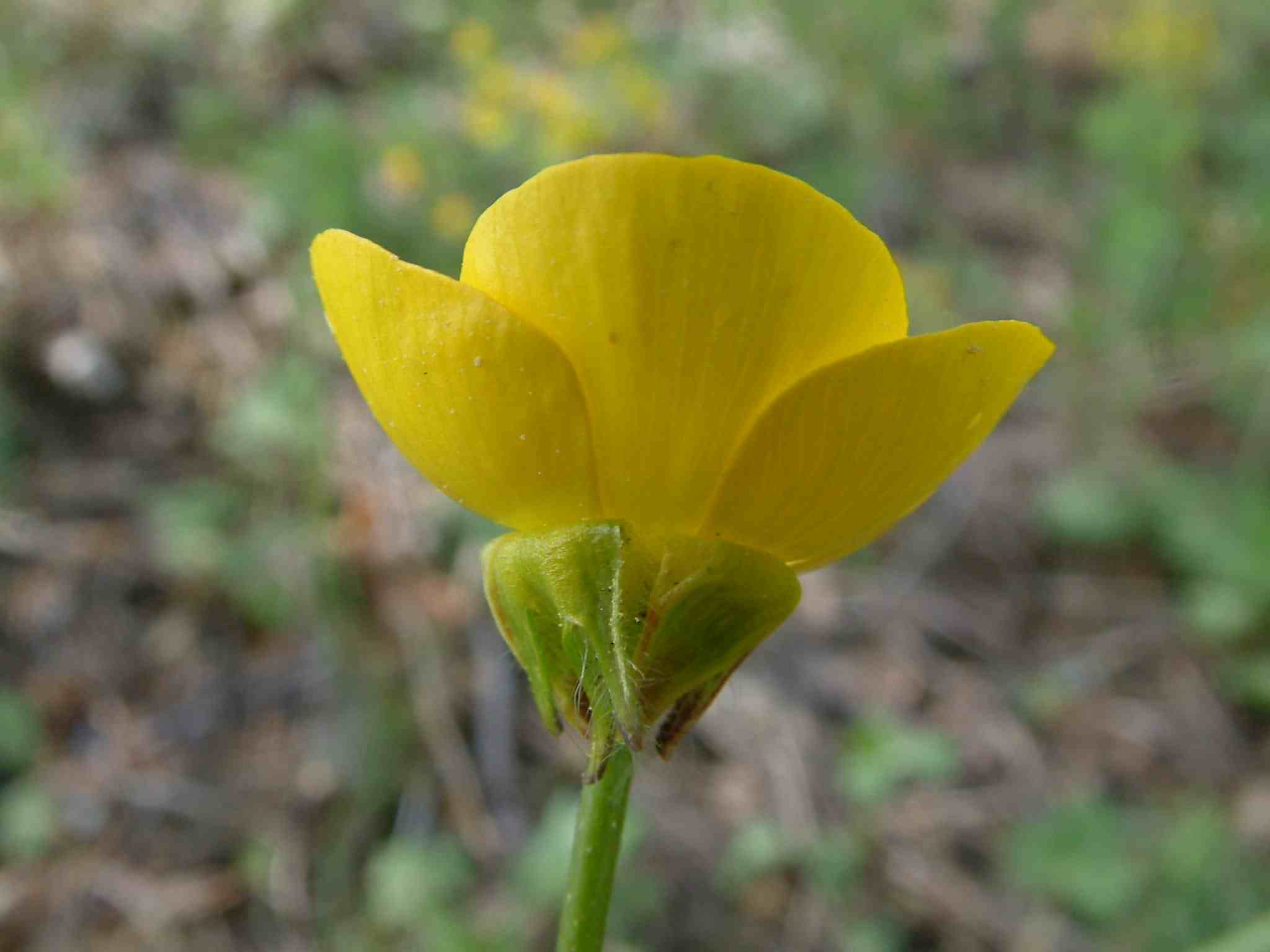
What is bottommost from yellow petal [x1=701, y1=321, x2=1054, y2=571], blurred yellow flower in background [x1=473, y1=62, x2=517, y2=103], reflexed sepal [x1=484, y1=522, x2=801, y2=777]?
blurred yellow flower in background [x1=473, y1=62, x2=517, y2=103]

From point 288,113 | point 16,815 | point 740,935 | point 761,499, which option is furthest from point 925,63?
point 761,499

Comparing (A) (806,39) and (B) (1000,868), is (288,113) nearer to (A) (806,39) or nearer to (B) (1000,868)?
(A) (806,39)

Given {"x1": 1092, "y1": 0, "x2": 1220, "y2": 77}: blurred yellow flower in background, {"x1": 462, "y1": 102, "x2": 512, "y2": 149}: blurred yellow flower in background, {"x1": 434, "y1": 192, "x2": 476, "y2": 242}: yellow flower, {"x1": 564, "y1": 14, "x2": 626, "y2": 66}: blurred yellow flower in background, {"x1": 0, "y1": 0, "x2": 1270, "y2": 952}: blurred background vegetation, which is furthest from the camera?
{"x1": 1092, "y1": 0, "x2": 1220, "y2": 77}: blurred yellow flower in background

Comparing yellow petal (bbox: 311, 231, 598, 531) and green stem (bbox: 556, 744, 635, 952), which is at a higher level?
yellow petal (bbox: 311, 231, 598, 531)

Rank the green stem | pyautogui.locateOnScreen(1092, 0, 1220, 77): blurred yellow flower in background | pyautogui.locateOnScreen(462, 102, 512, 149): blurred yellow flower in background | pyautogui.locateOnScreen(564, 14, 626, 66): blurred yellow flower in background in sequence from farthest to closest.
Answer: pyautogui.locateOnScreen(1092, 0, 1220, 77): blurred yellow flower in background
pyautogui.locateOnScreen(564, 14, 626, 66): blurred yellow flower in background
pyautogui.locateOnScreen(462, 102, 512, 149): blurred yellow flower in background
the green stem

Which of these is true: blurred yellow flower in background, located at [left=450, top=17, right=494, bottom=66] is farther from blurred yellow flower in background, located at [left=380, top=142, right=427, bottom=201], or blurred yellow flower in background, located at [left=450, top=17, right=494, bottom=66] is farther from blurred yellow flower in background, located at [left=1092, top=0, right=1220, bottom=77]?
blurred yellow flower in background, located at [left=1092, top=0, right=1220, bottom=77]

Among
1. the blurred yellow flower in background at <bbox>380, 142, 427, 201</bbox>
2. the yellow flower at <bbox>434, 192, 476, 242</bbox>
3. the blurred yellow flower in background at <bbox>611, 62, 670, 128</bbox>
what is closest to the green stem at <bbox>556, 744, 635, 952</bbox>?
the yellow flower at <bbox>434, 192, 476, 242</bbox>

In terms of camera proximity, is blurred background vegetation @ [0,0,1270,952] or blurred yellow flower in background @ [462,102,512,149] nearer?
blurred background vegetation @ [0,0,1270,952]
